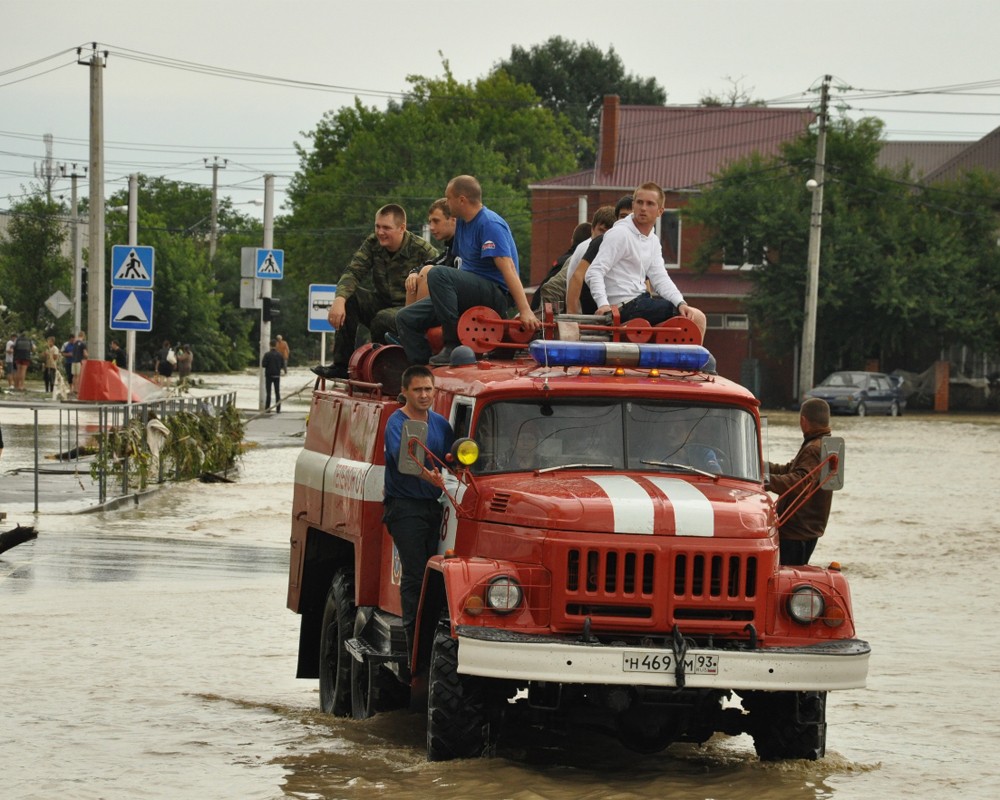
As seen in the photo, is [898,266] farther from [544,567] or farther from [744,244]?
[544,567]

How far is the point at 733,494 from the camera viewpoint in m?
8.56

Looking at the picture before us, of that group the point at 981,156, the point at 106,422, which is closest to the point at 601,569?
the point at 106,422

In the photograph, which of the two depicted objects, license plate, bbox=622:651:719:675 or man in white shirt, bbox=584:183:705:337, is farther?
man in white shirt, bbox=584:183:705:337

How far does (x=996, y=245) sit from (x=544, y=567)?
52644 mm

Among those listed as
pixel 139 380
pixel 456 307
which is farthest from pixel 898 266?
pixel 456 307

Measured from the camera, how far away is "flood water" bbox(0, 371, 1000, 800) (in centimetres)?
863

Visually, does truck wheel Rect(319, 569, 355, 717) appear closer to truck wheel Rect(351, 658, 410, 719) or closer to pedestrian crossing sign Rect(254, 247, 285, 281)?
truck wheel Rect(351, 658, 410, 719)

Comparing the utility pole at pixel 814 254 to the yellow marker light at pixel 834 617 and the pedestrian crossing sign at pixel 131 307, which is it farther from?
the yellow marker light at pixel 834 617

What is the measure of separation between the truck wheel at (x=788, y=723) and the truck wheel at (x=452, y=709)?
137 cm

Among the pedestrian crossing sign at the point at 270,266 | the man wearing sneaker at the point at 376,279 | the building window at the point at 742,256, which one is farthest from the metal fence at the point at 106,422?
the building window at the point at 742,256

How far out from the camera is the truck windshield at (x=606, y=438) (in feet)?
29.0

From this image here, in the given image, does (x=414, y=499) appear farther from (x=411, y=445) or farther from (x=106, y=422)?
(x=106, y=422)

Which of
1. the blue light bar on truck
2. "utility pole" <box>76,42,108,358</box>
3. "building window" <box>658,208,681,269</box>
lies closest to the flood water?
the blue light bar on truck

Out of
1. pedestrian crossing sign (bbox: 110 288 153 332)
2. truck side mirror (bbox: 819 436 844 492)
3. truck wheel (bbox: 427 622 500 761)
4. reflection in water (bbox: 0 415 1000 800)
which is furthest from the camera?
pedestrian crossing sign (bbox: 110 288 153 332)
